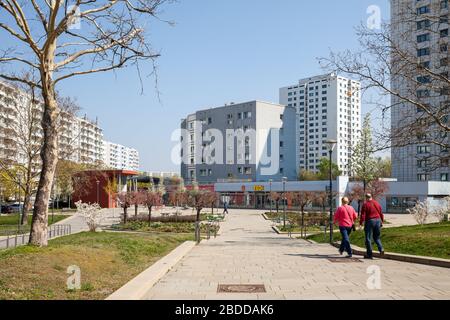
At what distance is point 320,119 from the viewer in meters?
163

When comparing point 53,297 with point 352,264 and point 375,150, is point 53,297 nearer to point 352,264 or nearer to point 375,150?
point 352,264

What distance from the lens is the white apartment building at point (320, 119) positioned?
518ft

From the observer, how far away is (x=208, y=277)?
9.41 metres

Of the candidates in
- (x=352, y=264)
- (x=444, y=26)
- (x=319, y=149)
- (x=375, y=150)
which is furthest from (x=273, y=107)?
(x=352, y=264)

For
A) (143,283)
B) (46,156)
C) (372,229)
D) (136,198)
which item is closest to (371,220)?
(372,229)

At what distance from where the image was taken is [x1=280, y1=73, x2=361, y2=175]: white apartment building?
158 m

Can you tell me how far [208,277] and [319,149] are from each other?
153766mm

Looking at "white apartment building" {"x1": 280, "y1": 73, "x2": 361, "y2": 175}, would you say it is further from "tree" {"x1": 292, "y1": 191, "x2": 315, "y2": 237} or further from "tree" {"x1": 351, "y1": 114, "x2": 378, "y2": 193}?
"tree" {"x1": 292, "y1": 191, "x2": 315, "y2": 237}

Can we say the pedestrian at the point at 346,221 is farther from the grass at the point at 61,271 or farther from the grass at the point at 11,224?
the grass at the point at 11,224

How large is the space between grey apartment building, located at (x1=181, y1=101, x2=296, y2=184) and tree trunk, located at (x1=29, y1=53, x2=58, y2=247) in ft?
276

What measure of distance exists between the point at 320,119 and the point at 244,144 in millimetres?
71283

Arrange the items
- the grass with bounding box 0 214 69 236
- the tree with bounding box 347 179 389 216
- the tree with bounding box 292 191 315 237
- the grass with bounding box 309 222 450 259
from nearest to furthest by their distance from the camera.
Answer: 1. the grass with bounding box 309 222 450 259
2. the tree with bounding box 292 191 315 237
3. the grass with bounding box 0 214 69 236
4. the tree with bounding box 347 179 389 216

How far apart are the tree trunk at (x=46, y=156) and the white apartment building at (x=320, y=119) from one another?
145 m

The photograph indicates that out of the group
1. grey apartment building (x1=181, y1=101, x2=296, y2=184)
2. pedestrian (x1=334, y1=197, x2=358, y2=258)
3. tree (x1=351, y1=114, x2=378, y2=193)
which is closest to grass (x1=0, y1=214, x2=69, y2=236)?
pedestrian (x1=334, y1=197, x2=358, y2=258)
